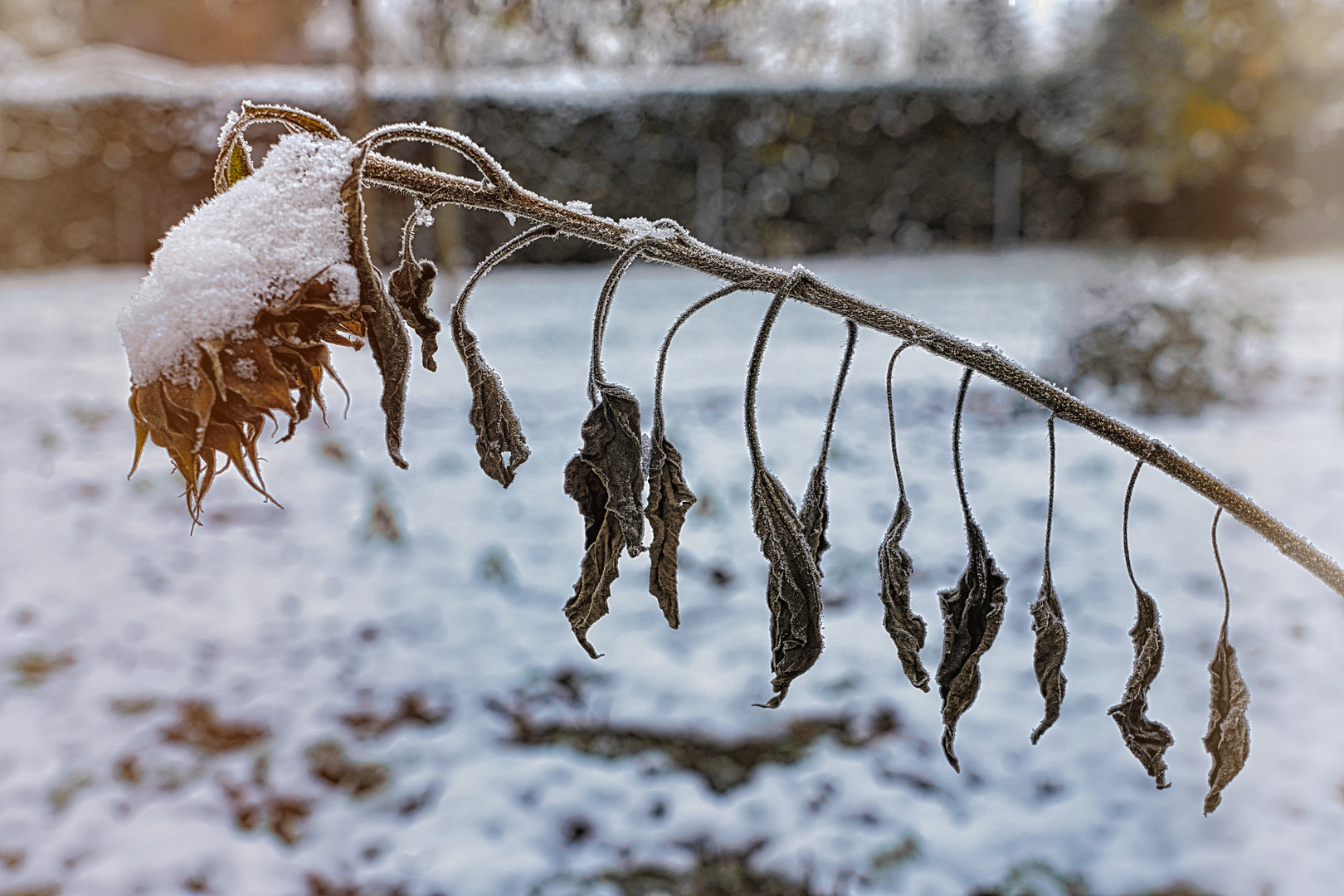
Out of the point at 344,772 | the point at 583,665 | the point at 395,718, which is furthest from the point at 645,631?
the point at 344,772

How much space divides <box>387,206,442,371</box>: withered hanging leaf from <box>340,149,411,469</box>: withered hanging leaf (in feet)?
0.17

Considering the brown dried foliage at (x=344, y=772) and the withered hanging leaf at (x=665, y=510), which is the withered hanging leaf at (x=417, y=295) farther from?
the brown dried foliage at (x=344, y=772)

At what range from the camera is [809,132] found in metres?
9.82

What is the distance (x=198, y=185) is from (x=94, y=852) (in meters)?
8.41

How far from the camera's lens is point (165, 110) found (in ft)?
29.0

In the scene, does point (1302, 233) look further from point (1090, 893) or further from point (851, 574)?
point (1090, 893)

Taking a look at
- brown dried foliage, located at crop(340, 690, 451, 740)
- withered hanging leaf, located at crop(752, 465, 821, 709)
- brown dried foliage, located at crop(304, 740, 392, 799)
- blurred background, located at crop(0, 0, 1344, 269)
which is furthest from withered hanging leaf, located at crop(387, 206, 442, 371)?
blurred background, located at crop(0, 0, 1344, 269)

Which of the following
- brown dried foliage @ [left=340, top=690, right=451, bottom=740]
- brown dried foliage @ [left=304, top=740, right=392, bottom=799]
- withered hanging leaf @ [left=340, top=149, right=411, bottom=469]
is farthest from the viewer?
brown dried foliage @ [left=340, top=690, right=451, bottom=740]

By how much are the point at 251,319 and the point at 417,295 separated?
125 millimetres

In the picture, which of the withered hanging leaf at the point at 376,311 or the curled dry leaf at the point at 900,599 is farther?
the curled dry leaf at the point at 900,599

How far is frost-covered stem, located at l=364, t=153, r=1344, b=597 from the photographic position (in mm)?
597

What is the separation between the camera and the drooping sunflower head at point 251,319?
56cm

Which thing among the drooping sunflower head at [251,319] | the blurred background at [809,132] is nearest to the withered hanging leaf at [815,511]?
the drooping sunflower head at [251,319]

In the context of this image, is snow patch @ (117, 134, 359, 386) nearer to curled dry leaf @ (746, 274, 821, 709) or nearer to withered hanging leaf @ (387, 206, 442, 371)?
withered hanging leaf @ (387, 206, 442, 371)
